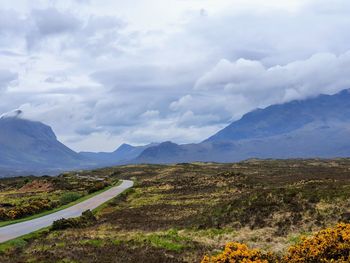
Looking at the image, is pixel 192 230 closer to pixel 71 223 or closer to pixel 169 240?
pixel 169 240

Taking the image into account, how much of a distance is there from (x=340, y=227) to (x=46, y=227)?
2895 cm

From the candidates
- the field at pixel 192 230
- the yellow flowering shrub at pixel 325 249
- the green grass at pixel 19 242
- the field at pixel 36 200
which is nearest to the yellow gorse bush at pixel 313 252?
the yellow flowering shrub at pixel 325 249

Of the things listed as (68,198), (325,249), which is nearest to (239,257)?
(325,249)

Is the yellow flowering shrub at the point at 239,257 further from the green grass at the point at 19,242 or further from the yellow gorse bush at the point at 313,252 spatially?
the green grass at the point at 19,242

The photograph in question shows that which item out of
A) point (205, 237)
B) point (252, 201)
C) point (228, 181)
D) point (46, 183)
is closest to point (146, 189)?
point (228, 181)

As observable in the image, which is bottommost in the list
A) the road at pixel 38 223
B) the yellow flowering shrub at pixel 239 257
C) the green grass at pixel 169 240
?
the road at pixel 38 223

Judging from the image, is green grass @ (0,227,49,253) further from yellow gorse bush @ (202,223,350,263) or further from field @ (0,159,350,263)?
yellow gorse bush @ (202,223,350,263)

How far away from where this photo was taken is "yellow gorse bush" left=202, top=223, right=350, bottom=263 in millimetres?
16453

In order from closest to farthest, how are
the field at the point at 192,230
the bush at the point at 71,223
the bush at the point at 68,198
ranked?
1. the field at the point at 192,230
2. the bush at the point at 71,223
3. the bush at the point at 68,198

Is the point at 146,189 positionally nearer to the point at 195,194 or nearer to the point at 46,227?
the point at 195,194

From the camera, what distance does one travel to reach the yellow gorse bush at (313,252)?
16.5 metres

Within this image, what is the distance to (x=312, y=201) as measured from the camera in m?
35.2

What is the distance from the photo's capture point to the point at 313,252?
16672mm

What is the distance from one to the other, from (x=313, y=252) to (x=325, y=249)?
454 mm
